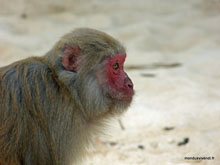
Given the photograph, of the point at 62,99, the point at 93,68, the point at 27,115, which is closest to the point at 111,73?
the point at 93,68

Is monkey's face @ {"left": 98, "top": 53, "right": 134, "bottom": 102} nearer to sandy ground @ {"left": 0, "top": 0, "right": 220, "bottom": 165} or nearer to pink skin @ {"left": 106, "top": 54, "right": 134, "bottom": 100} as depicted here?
pink skin @ {"left": 106, "top": 54, "right": 134, "bottom": 100}

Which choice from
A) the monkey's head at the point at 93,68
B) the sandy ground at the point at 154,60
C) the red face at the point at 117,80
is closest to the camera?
the monkey's head at the point at 93,68

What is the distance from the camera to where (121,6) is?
13.8m

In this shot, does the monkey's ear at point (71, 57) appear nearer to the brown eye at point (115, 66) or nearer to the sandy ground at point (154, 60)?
the brown eye at point (115, 66)

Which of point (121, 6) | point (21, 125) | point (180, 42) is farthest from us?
point (121, 6)

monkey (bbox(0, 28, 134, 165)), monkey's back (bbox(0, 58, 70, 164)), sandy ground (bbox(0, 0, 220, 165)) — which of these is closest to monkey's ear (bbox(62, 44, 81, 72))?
monkey (bbox(0, 28, 134, 165))

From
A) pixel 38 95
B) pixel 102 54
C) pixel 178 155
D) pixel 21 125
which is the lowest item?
pixel 178 155

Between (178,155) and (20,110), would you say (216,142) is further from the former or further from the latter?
(20,110)

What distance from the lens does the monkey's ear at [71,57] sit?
352 cm

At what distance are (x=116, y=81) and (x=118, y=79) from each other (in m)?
0.03

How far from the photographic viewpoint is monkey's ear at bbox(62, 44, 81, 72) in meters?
3.52

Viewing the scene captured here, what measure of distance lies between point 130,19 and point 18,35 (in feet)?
13.0

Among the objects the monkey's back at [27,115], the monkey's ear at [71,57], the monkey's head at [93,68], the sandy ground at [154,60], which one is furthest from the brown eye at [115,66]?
the sandy ground at [154,60]

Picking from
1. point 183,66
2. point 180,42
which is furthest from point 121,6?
point 183,66
